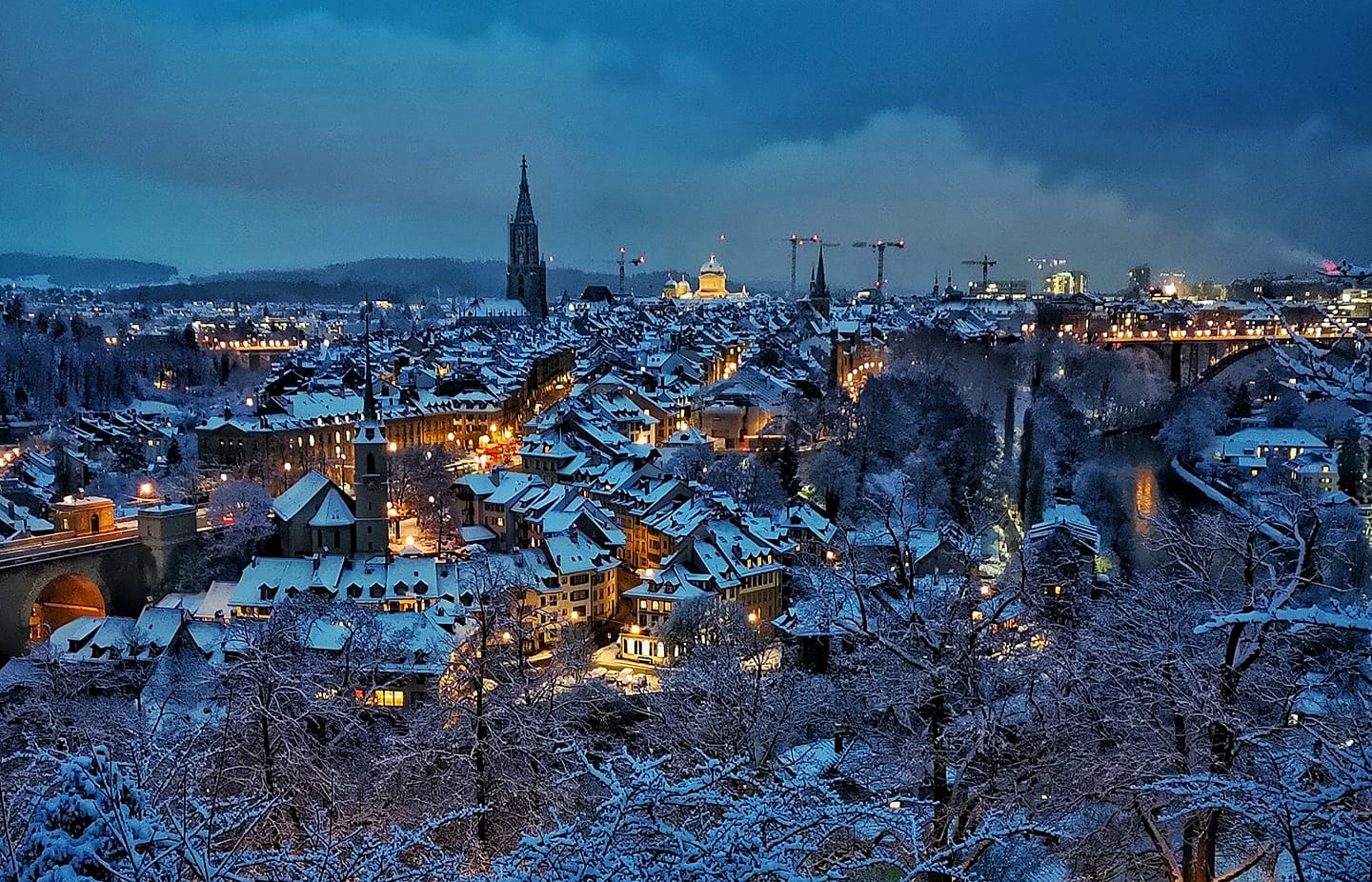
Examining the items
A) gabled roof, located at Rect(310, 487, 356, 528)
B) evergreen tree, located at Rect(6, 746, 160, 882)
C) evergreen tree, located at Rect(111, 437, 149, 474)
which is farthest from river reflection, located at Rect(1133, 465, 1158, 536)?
evergreen tree, located at Rect(111, 437, 149, 474)

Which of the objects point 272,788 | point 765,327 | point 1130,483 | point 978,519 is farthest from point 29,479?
point 765,327

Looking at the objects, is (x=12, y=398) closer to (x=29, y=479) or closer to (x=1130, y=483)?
(x=29, y=479)

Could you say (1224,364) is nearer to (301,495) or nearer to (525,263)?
(301,495)

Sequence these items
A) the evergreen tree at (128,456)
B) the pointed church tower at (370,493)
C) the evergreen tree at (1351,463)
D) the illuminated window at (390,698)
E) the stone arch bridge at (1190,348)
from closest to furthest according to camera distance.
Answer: the illuminated window at (390,698) → the pointed church tower at (370,493) → the evergreen tree at (1351,463) → the evergreen tree at (128,456) → the stone arch bridge at (1190,348)

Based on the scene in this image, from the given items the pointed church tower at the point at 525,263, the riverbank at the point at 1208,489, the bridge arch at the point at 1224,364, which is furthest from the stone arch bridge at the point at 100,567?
the pointed church tower at the point at 525,263

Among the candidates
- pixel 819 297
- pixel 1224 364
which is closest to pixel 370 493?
pixel 1224 364

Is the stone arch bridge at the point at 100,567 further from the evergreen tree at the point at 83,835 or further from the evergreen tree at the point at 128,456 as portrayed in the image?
the evergreen tree at the point at 83,835

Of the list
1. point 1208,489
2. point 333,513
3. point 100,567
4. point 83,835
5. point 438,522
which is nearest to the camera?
point 83,835
